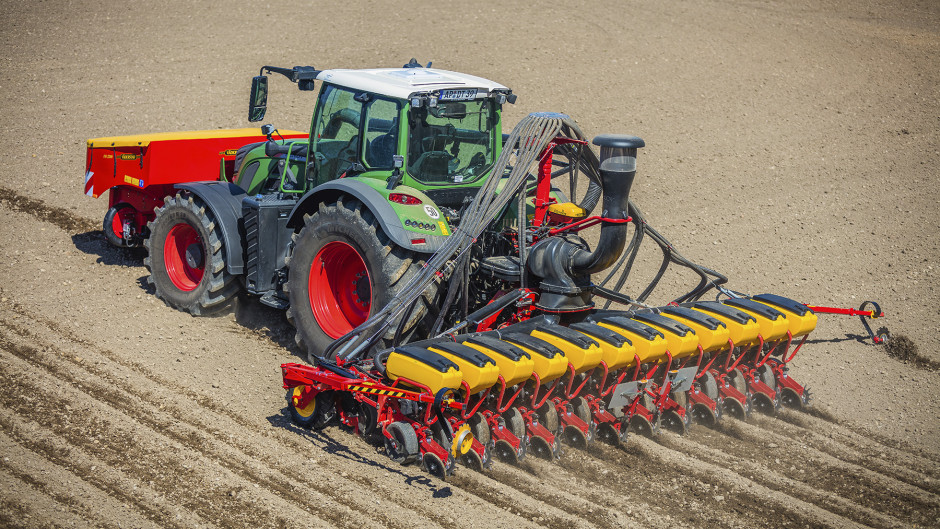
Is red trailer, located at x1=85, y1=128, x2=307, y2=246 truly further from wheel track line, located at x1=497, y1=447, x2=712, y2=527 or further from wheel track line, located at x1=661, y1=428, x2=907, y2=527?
wheel track line, located at x1=661, y1=428, x2=907, y2=527

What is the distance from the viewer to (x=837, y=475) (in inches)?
233

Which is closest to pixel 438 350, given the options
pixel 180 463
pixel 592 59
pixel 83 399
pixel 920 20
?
pixel 180 463

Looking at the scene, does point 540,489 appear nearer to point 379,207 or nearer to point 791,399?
point 379,207

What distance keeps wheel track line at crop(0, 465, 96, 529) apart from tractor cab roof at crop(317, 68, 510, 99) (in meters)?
3.42

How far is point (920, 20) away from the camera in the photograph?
18.2 meters

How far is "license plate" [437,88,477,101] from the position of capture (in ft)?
22.0

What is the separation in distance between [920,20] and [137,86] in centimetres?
1479

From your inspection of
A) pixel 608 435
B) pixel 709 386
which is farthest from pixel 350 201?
pixel 709 386

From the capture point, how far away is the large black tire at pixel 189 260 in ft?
25.6

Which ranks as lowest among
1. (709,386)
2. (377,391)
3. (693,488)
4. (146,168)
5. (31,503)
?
(31,503)

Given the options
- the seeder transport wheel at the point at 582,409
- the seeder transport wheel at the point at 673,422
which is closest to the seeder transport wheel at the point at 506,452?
the seeder transport wheel at the point at 582,409

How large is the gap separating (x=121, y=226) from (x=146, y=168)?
825 millimetres

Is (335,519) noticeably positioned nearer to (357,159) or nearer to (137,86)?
(357,159)

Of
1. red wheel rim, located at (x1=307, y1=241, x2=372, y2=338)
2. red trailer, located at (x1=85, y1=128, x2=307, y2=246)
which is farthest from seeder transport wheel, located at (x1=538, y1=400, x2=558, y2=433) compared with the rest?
red trailer, located at (x1=85, y1=128, x2=307, y2=246)
